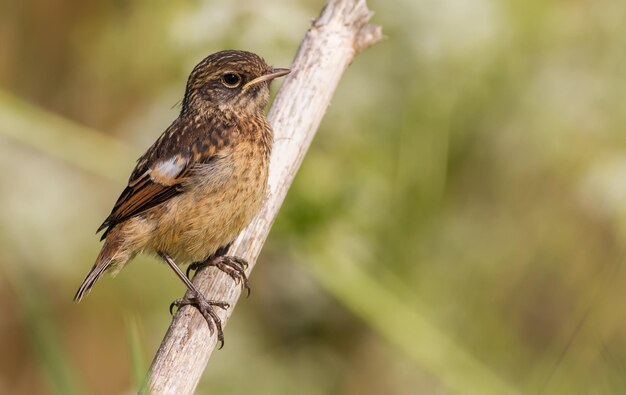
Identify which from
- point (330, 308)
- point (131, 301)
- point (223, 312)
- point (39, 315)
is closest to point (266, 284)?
point (330, 308)

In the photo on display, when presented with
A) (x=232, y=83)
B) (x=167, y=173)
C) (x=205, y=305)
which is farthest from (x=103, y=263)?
(x=232, y=83)

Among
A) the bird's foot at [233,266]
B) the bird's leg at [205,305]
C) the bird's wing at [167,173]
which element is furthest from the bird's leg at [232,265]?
the bird's wing at [167,173]

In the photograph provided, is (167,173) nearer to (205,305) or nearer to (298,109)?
(298,109)

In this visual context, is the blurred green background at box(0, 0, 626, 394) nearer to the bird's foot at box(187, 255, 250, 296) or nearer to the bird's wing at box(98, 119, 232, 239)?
the bird's wing at box(98, 119, 232, 239)

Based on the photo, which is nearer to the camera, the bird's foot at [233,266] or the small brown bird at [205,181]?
the bird's foot at [233,266]

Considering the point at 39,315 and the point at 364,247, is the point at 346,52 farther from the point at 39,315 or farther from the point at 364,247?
the point at 39,315

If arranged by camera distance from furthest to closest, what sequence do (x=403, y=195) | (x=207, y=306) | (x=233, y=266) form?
(x=403, y=195), (x=233, y=266), (x=207, y=306)

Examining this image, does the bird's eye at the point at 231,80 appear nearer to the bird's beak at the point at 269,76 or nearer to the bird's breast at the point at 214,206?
the bird's beak at the point at 269,76
